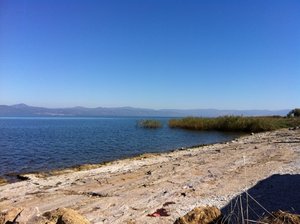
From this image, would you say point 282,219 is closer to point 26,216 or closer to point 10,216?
point 26,216

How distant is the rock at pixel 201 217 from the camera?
4.74 meters

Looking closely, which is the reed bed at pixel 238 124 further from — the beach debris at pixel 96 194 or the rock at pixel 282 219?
Answer: the rock at pixel 282 219

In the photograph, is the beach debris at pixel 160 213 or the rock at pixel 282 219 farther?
the beach debris at pixel 160 213

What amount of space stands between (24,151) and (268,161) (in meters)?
20.8

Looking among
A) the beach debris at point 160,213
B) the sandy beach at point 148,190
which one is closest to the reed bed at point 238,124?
the sandy beach at point 148,190

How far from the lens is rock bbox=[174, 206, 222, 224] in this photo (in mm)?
4742

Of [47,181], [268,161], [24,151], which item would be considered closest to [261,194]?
[268,161]

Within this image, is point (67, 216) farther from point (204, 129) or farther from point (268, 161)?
point (204, 129)

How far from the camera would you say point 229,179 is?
37.7 ft

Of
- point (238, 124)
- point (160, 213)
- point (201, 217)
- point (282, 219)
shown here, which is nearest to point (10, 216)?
point (201, 217)

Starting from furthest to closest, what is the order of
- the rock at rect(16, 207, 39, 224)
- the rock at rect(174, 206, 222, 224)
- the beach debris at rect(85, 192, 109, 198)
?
the beach debris at rect(85, 192, 109, 198) → the rock at rect(16, 207, 39, 224) → the rock at rect(174, 206, 222, 224)

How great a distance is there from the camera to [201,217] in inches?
190

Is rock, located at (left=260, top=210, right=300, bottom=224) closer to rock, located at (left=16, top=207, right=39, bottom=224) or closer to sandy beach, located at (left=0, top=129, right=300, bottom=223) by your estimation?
sandy beach, located at (left=0, top=129, right=300, bottom=223)

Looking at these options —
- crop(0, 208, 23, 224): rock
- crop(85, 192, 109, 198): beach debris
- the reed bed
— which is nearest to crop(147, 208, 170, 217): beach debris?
crop(85, 192, 109, 198): beach debris
